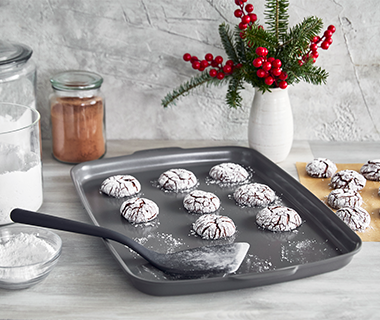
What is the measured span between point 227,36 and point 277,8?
0.58 feet

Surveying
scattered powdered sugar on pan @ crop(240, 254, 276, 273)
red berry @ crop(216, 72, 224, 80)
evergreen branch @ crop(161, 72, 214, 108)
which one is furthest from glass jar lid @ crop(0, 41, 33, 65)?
scattered powdered sugar on pan @ crop(240, 254, 276, 273)

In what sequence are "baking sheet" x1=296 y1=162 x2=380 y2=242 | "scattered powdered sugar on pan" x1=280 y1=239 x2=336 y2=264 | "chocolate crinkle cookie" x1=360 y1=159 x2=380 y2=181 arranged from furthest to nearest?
"chocolate crinkle cookie" x1=360 y1=159 x2=380 y2=181, "baking sheet" x1=296 y1=162 x2=380 y2=242, "scattered powdered sugar on pan" x1=280 y1=239 x2=336 y2=264

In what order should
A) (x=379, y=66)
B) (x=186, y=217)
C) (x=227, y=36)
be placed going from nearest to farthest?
(x=186, y=217), (x=227, y=36), (x=379, y=66)

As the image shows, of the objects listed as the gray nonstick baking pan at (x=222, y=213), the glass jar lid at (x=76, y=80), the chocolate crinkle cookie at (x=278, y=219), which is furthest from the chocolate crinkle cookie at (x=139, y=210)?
the glass jar lid at (x=76, y=80)

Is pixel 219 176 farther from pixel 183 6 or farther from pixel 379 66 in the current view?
pixel 379 66

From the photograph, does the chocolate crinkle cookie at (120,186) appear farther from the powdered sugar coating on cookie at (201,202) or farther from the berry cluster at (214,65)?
the berry cluster at (214,65)

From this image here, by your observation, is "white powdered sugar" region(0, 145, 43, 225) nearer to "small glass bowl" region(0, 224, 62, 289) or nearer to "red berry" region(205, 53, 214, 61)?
"small glass bowl" region(0, 224, 62, 289)

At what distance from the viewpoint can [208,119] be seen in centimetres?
143

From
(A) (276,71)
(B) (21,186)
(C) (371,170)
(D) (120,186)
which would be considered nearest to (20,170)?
(B) (21,186)

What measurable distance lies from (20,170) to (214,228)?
0.44 m

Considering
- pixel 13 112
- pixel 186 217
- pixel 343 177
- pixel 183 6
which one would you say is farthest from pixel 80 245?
pixel 183 6

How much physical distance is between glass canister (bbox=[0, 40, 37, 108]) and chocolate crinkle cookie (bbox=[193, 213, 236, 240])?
61 cm

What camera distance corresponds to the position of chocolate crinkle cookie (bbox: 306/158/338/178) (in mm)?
1186

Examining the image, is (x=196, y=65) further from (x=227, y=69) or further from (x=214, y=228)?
(x=214, y=228)
